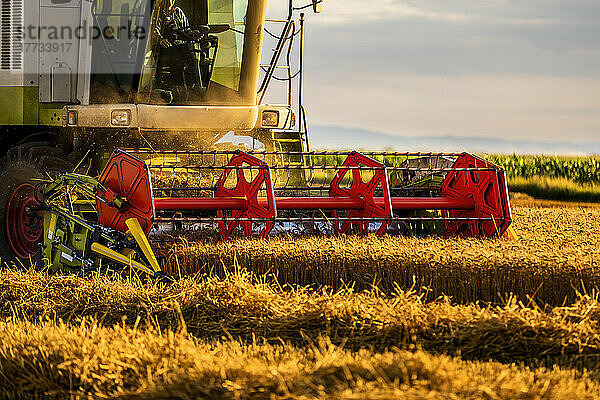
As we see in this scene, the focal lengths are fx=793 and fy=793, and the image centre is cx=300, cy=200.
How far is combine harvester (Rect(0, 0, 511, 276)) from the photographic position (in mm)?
6160

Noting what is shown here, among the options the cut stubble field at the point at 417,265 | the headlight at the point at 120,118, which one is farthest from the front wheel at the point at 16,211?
the cut stubble field at the point at 417,265

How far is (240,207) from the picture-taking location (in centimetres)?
623

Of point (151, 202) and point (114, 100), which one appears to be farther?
point (114, 100)

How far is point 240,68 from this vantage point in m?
8.58

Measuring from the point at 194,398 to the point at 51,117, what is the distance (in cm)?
583

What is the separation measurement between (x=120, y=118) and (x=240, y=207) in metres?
2.21

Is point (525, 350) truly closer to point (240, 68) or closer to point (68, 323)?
point (68, 323)

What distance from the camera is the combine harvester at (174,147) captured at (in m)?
6.16

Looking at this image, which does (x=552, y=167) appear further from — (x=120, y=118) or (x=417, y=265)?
(x=417, y=265)

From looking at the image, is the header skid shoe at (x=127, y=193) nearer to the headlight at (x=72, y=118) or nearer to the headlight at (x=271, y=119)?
the headlight at (x=72, y=118)

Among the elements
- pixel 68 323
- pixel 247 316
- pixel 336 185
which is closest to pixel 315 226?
pixel 336 185

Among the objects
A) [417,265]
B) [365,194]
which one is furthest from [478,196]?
[417,265]

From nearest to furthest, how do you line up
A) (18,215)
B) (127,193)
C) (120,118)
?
(127,193), (18,215), (120,118)

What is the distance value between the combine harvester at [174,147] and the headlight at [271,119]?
0.01 m
